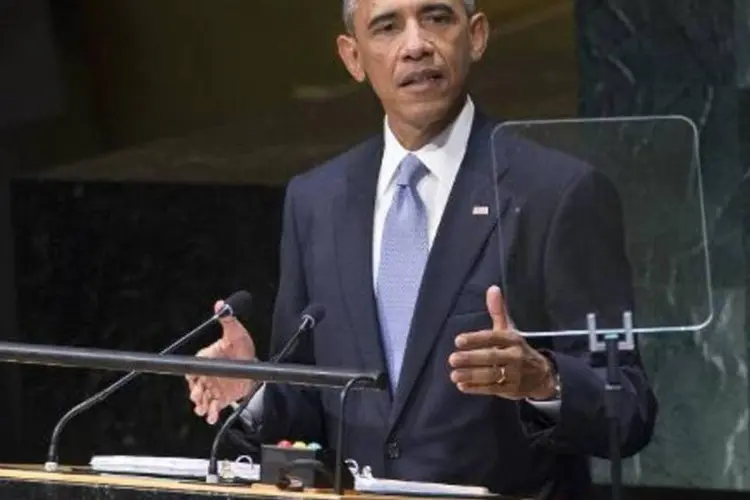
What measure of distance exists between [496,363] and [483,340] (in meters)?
0.05

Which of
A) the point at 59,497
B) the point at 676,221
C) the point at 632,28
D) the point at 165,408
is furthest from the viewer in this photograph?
the point at 165,408

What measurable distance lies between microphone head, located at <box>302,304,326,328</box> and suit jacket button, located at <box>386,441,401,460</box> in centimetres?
29

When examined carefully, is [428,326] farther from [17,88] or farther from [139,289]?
[17,88]

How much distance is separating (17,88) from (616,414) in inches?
105

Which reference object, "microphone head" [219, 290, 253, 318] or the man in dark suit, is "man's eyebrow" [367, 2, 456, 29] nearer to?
the man in dark suit

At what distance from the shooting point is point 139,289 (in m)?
5.09

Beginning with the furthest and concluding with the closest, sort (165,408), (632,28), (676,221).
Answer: (165,408), (632,28), (676,221)

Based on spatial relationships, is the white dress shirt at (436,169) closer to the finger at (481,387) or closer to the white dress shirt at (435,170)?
A: the white dress shirt at (435,170)

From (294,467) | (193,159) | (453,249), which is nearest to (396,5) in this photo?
(453,249)

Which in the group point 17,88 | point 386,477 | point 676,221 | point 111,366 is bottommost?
point 386,477

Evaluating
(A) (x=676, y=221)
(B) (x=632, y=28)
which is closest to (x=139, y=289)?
(B) (x=632, y=28)

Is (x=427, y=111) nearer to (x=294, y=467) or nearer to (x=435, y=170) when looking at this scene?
(x=435, y=170)

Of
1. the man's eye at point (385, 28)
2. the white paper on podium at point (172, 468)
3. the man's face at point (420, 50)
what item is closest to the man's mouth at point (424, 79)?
the man's face at point (420, 50)

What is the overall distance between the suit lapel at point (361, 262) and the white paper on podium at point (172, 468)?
0.60m
